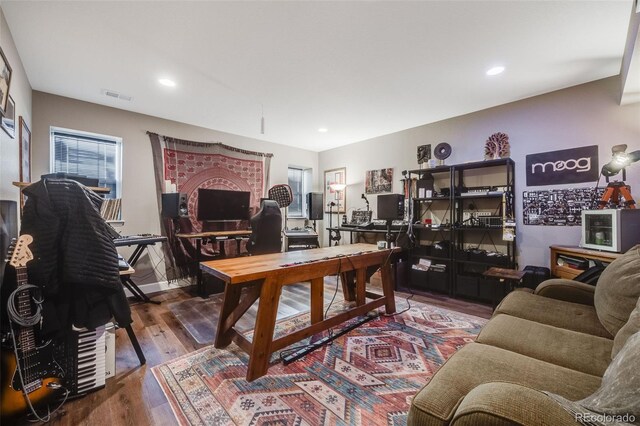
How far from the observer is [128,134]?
359cm

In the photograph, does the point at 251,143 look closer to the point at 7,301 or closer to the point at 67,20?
the point at 67,20

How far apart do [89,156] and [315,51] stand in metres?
3.18

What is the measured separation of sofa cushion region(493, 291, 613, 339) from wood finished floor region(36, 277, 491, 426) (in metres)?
1.15

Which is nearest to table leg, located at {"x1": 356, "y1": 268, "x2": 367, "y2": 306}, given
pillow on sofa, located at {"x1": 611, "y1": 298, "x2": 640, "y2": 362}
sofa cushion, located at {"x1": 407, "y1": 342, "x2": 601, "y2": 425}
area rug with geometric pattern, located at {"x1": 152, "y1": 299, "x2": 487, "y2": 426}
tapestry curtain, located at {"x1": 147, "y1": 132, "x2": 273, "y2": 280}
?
area rug with geometric pattern, located at {"x1": 152, "y1": 299, "x2": 487, "y2": 426}

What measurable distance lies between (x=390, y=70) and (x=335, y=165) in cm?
306

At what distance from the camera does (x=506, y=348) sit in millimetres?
1313

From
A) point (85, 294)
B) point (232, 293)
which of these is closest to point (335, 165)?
point (232, 293)

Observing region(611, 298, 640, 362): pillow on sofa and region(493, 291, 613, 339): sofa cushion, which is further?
region(493, 291, 613, 339): sofa cushion

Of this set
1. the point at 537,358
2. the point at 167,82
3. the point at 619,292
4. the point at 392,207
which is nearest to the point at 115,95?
the point at 167,82

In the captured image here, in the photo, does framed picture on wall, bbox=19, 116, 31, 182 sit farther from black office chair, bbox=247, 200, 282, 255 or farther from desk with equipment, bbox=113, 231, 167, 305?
black office chair, bbox=247, 200, 282, 255

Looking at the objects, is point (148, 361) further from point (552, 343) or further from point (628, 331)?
point (628, 331)

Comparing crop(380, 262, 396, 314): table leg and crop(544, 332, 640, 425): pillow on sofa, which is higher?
crop(544, 332, 640, 425): pillow on sofa

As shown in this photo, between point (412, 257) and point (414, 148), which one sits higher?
point (414, 148)

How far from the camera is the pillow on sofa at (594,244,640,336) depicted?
1.31 metres
